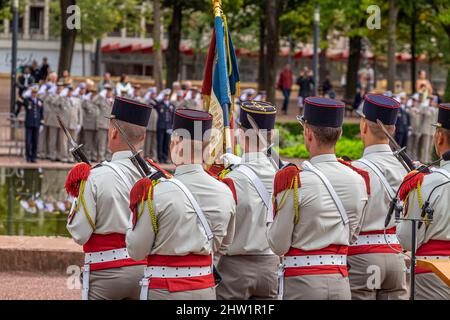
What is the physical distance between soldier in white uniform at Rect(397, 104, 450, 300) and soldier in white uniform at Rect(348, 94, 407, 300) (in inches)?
29.1

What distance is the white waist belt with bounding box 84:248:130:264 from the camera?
7.17m

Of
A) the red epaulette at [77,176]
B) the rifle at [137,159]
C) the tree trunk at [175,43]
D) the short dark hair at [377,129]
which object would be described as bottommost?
the red epaulette at [77,176]

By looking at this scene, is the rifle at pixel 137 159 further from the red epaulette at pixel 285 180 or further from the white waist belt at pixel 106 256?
the red epaulette at pixel 285 180

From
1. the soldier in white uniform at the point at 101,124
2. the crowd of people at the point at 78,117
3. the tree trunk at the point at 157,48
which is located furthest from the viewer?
the tree trunk at the point at 157,48

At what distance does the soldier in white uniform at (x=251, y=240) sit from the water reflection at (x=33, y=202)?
670 cm

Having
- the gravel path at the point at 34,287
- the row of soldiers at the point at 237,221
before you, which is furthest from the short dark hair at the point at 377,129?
the gravel path at the point at 34,287

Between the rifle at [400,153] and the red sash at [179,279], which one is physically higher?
the rifle at [400,153]

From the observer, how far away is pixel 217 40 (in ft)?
33.7

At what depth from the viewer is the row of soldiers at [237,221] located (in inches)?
257

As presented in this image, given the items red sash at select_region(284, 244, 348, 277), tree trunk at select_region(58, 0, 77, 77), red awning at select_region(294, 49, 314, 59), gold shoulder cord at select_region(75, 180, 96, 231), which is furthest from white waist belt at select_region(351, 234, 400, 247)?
red awning at select_region(294, 49, 314, 59)

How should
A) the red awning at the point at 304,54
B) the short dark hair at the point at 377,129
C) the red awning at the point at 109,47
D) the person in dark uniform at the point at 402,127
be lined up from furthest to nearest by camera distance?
the red awning at the point at 109,47, the red awning at the point at 304,54, the person in dark uniform at the point at 402,127, the short dark hair at the point at 377,129

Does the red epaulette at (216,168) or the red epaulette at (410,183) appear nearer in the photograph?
the red epaulette at (410,183)

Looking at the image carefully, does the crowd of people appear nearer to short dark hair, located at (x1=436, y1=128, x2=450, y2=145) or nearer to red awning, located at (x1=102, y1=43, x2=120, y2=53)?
short dark hair, located at (x1=436, y1=128, x2=450, y2=145)
